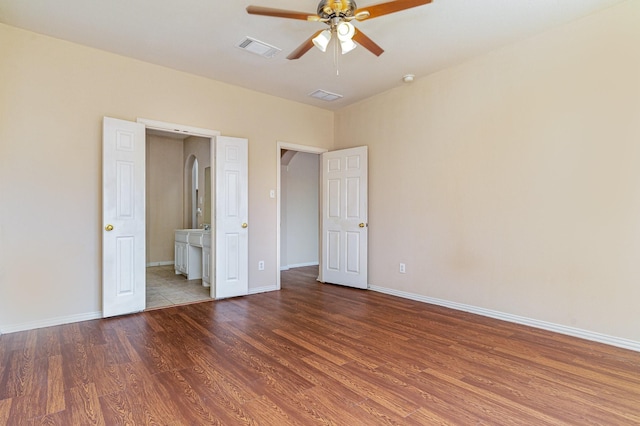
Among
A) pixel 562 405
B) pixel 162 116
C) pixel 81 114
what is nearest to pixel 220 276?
pixel 162 116

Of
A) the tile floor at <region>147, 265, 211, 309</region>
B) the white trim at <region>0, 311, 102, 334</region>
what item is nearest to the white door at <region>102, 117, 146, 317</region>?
the white trim at <region>0, 311, 102, 334</region>

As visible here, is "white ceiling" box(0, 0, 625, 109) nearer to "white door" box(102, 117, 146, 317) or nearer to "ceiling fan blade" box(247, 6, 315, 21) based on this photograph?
"ceiling fan blade" box(247, 6, 315, 21)

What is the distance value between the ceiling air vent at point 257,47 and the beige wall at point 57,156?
3.81 ft

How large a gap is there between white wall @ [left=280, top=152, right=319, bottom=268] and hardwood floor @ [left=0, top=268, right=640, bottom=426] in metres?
3.41

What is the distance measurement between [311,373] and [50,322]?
2776mm

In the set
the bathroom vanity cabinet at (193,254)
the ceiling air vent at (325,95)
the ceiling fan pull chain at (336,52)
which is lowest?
the bathroom vanity cabinet at (193,254)

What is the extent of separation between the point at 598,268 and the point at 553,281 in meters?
0.37

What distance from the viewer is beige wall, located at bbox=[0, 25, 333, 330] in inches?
122

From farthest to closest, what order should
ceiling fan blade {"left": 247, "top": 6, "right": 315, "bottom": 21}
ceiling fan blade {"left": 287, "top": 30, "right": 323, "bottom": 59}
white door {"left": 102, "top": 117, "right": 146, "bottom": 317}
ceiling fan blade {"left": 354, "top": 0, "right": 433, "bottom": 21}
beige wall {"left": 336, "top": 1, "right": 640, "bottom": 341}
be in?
1. white door {"left": 102, "top": 117, "right": 146, "bottom": 317}
2. beige wall {"left": 336, "top": 1, "right": 640, "bottom": 341}
3. ceiling fan blade {"left": 287, "top": 30, "right": 323, "bottom": 59}
4. ceiling fan blade {"left": 247, "top": 6, "right": 315, "bottom": 21}
5. ceiling fan blade {"left": 354, "top": 0, "right": 433, "bottom": 21}

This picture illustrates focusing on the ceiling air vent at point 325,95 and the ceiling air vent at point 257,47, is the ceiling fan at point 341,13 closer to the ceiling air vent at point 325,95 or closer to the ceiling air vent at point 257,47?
the ceiling air vent at point 257,47

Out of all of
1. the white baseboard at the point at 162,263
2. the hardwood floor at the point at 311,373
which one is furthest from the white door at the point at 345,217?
the white baseboard at the point at 162,263

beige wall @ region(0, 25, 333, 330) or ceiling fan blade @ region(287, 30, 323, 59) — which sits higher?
ceiling fan blade @ region(287, 30, 323, 59)

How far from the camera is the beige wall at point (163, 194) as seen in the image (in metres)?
7.26

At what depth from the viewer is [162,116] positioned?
397cm
